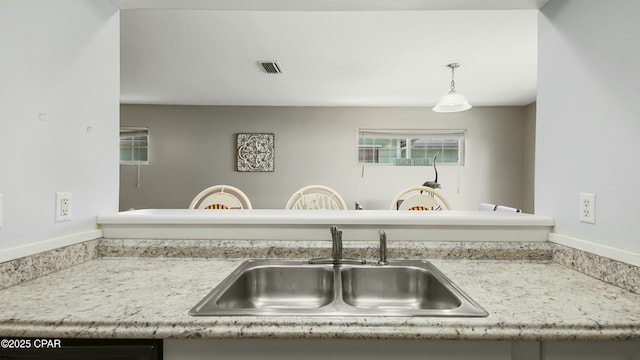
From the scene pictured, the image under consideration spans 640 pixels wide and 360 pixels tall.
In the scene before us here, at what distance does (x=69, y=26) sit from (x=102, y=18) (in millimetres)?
206

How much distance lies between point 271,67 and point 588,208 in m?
3.01

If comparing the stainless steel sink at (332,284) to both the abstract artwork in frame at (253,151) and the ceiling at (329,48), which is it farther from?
the abstract artwork in frame at (253,151)

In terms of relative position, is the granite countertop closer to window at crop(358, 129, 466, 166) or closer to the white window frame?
window at crop(358, 129, 466, 166)

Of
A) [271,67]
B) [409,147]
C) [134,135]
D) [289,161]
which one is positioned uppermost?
[271,67]

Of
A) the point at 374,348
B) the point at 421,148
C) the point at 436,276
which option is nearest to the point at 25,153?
the point at 374,348

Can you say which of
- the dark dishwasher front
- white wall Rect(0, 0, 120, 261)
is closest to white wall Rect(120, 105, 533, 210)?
white wall Rect(0, 0, 120, 261)

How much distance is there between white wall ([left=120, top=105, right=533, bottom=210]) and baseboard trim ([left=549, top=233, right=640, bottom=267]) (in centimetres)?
398

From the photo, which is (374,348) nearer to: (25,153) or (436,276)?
(436,276)

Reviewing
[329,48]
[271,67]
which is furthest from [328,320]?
[271,67]

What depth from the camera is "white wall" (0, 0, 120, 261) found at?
36.5 inches

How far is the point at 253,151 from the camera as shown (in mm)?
5148

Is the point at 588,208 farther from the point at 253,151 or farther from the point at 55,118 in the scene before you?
the point at 253,151

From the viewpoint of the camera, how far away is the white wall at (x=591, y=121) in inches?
36.7

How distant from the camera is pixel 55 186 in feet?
3.54
